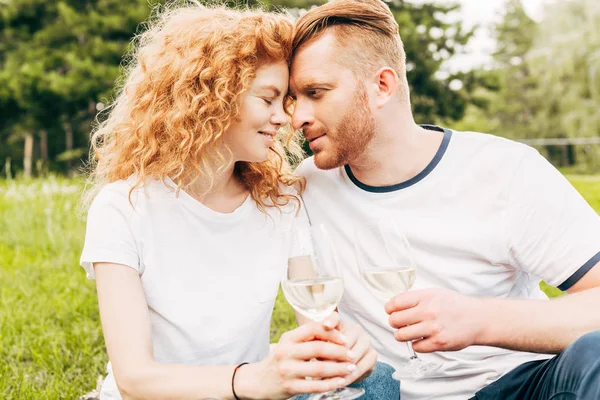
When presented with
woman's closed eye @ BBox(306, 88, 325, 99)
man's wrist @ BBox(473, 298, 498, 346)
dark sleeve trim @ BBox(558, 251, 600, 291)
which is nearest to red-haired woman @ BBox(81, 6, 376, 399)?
→ woman's closed eye @ BBox(306, 88, 325, 99)

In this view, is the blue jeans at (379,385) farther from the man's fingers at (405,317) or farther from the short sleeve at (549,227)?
the short sleeve at (549,227)

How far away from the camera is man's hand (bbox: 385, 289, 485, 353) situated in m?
1.84

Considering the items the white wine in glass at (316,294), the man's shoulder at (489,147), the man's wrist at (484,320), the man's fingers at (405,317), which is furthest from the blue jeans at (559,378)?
the man's shoulder at (489,147)

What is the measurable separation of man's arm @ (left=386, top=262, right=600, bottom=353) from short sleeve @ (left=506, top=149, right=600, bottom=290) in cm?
6

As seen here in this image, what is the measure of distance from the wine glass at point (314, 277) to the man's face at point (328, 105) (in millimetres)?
930

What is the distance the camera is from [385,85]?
2887 mm

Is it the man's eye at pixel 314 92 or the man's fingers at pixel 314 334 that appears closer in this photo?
the man's fingers at pixel 314 334

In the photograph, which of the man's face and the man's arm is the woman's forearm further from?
the man's face

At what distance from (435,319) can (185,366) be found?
0.77m

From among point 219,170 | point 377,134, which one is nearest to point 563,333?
point 377,134

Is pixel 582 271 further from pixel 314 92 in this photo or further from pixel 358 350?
pixel 314 92

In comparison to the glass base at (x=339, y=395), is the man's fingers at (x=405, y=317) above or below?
above

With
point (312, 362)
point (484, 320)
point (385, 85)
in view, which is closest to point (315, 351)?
point (312, 362)

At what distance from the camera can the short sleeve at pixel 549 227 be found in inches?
92.1
